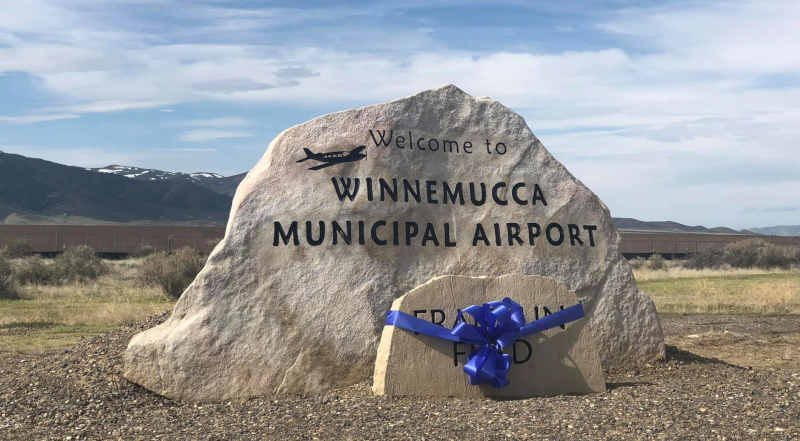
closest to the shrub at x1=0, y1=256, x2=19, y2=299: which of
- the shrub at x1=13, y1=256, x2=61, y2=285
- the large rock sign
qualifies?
the shrub at x1=13, y1=256, x2=61, y2=285

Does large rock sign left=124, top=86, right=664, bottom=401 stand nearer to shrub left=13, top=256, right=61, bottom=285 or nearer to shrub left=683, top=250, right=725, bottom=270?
shrub left=13, top=256, right=61, bottom=285

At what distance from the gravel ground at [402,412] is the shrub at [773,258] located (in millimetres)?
26633

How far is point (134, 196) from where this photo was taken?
12469 cm

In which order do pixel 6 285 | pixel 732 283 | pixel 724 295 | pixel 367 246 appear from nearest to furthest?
pixel 367 246 → pixel 6 285 → pixel 724 295 → pixel 732 283

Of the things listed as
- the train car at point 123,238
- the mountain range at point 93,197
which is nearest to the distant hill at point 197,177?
the mountain range at point 93,197

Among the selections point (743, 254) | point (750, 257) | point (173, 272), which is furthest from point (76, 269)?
point (743, 254)

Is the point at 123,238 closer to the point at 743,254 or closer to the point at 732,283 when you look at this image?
the point at 743,254

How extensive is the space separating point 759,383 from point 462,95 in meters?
4.34

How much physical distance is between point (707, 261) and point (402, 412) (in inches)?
1274

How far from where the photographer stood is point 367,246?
855cm

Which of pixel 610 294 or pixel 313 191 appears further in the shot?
pixel 610 294

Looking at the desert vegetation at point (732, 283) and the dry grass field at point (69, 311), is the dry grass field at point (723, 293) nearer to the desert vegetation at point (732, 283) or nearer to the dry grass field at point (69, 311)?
the desert vegetation at point (732, 283)

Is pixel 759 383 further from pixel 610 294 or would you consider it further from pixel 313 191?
pixel 313 191

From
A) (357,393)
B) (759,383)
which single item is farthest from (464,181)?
(759,383)
